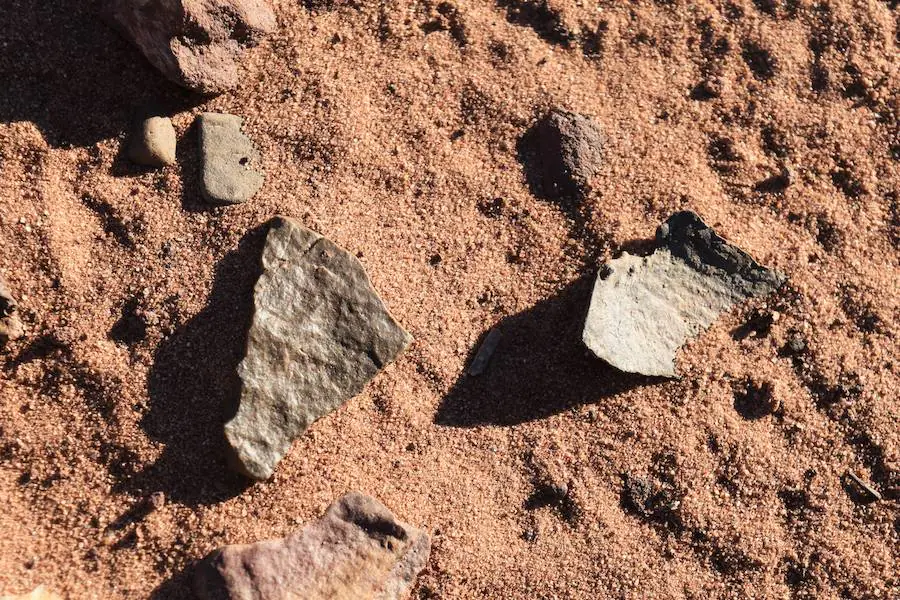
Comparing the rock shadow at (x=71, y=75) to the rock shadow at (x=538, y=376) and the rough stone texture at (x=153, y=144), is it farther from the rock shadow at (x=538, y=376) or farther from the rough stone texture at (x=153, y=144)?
the rock shadow at (x=538, y=376)

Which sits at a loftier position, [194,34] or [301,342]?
[194,34]

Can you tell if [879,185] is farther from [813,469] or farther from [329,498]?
[329,498]

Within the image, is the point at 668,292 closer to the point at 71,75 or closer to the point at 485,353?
the point at 485,353

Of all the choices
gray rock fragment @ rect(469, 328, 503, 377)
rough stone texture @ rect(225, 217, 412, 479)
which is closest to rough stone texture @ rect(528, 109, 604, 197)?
gray rock fragment @ rect(469, 328, 503, 377)

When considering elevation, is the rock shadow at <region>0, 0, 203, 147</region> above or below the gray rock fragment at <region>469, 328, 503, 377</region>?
above

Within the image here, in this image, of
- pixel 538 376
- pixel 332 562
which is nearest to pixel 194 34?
pixel 538 376

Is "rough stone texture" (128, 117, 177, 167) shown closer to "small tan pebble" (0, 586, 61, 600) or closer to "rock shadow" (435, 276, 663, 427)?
"rock shadow" (435, 276, 663, 427)
